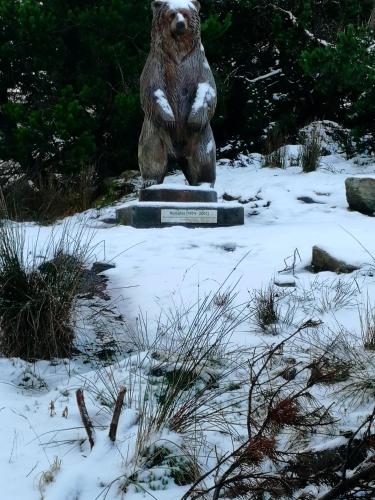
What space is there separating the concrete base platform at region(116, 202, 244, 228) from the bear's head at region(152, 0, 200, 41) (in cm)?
158

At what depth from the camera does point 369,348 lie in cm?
265

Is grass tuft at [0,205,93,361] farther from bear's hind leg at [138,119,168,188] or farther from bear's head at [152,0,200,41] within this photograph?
bear's head at [152,0,200,41]

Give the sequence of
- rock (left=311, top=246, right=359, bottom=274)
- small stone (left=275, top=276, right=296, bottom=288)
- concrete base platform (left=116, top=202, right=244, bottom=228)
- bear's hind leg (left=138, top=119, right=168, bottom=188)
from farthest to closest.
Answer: bear's hind leg (left=138, top=119, right=168, bottom=188) < concrete base platform (left=116, top=202, right=244, bottom=228) < rock (left=311, top=246, right=359, bottom=274) < small stone (left=275, top=276, right=296, bottom=288)

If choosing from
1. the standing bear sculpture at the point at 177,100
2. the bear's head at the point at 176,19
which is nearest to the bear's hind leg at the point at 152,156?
the standing bear sculpture at the point at 177,100

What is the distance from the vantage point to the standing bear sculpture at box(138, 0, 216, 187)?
6.18 meters

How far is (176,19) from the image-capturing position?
6.00 m

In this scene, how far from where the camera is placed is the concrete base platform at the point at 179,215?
19.5 ft

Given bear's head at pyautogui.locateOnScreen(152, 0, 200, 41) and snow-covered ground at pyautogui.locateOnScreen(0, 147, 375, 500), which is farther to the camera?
bear's head at pyautogui.locateOnScreen(152, 0, 200, 41)

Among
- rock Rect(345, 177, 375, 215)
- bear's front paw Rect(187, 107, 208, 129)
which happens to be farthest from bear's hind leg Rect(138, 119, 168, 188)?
rock Rect(345, 177, 375, 215)

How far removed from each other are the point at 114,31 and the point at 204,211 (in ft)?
14.3

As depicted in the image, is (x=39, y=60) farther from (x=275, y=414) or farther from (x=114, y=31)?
(x=275, y=414)

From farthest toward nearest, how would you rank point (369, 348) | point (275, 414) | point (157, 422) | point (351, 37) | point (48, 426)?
point (351, 37) < point (369, 348) < point (48, 426) < point (157, 422) < point (275, 414)

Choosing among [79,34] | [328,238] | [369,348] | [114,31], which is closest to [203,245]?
[328,238]

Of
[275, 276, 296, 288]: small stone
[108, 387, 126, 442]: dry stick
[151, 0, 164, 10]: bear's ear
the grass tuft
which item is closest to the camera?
[108, 387, 126, 442]: dry stick
